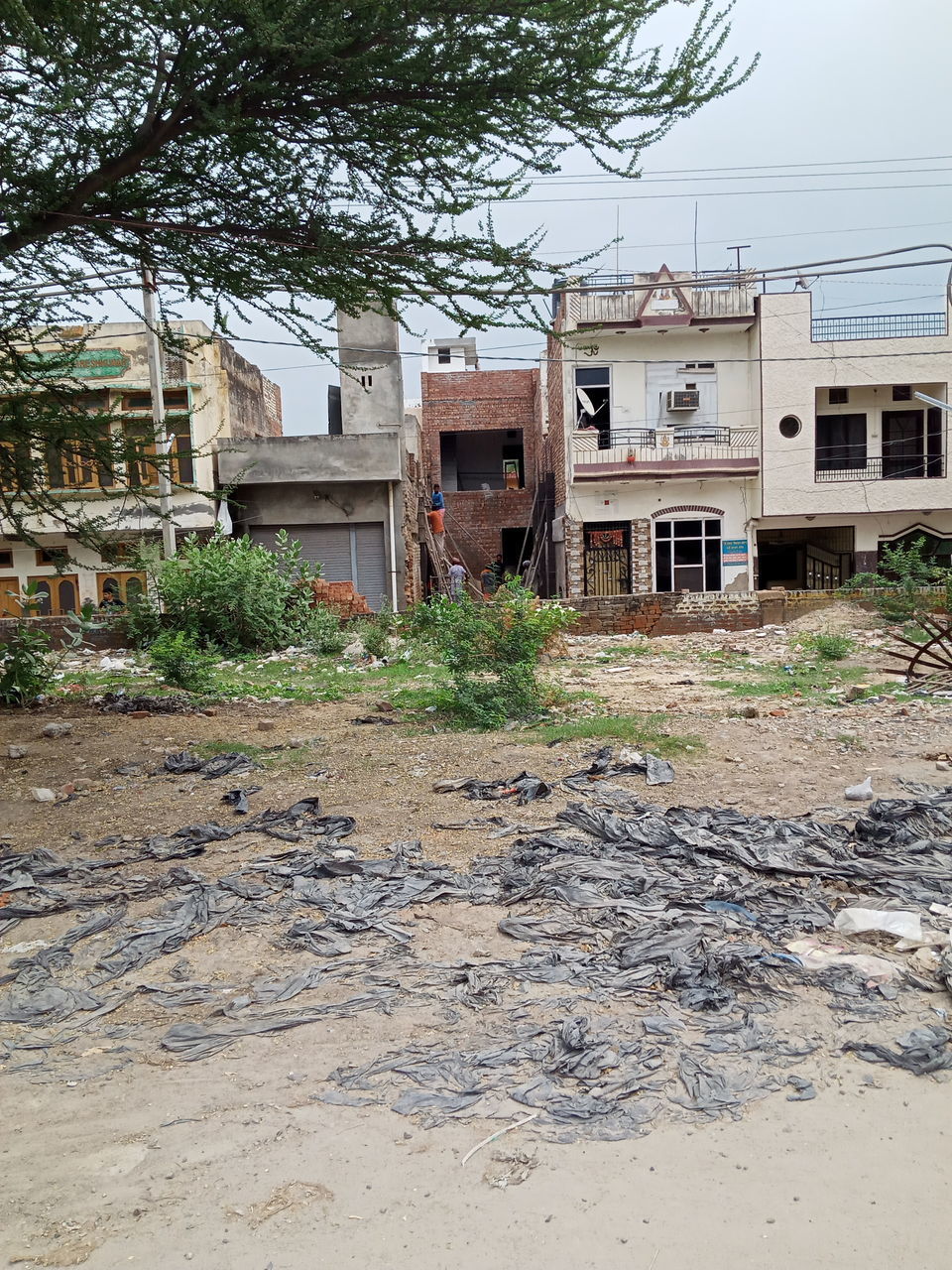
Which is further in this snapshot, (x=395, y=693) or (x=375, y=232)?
(x=395, y=693)

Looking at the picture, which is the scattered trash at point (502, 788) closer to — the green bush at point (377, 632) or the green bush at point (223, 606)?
the green bush at point (377, 632)

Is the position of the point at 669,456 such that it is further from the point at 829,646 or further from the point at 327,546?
the point at 829,646

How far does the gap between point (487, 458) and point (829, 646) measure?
22433mm

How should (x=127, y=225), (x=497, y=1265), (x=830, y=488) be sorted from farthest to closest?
(x=830, y=488)
(x=127, y=225)
(x=497, y=1265)

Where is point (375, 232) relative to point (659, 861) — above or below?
above

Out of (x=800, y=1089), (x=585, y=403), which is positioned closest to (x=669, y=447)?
(x=585, y=403)

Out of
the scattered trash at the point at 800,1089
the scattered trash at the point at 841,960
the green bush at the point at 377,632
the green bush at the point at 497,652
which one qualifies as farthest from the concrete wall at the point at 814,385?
the scattered trash at the point at 800,1089

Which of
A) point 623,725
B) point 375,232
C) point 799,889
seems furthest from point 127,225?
point 799,889

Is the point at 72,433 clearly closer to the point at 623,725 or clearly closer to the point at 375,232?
the point at 375,232

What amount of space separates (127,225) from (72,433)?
1899 mm

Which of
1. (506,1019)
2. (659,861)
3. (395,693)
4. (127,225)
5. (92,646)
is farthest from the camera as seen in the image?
(92,646)

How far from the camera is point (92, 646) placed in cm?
1781

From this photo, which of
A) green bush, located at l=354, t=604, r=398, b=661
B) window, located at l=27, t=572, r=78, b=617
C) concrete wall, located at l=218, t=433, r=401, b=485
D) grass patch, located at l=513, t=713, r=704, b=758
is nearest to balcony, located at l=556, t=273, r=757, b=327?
concrete wall, located at l=218, t=433, r=401, b=485

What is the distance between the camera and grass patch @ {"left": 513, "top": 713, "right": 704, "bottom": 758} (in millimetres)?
7957
